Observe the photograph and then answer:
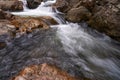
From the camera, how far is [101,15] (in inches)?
394

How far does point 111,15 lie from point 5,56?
17.9ft

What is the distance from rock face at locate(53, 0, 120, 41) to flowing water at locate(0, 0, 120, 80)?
1.20ft

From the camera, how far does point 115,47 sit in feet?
29.2

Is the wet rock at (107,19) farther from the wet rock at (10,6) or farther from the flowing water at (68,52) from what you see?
the wet rock at (10,6)

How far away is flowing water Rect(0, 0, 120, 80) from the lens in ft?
21.1

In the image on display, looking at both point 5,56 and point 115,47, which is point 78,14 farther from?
point 5,56

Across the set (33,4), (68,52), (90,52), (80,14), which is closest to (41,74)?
(68,52)

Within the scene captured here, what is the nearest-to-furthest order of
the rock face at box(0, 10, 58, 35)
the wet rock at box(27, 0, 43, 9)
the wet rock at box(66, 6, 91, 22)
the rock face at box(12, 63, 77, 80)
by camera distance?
the rock face at box(12, 63, 77, 80)
the rock face at box(0, 10, 58, 35)
the wet rock at box(66, 6, 91, 22)
the wet rock at box(27, 0, 43, 9)

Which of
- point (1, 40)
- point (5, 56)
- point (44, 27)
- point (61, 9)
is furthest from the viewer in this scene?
point (61, 9)

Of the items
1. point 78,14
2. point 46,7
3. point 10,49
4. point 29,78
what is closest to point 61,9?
point 46,7

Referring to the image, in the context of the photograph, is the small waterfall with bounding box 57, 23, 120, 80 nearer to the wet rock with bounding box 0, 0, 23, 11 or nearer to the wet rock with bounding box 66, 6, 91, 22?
the wet rock with bounding box 66, 6, 91, 22

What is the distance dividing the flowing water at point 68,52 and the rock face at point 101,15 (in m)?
0.37

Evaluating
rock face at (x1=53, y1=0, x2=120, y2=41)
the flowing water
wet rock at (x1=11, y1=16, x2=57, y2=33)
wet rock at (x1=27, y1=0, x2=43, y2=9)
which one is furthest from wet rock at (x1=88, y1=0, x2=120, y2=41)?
wet rock at (x1=27, y1=0, x2=43, y2=9)

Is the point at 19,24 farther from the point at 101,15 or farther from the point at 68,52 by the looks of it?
the point at 101,15
